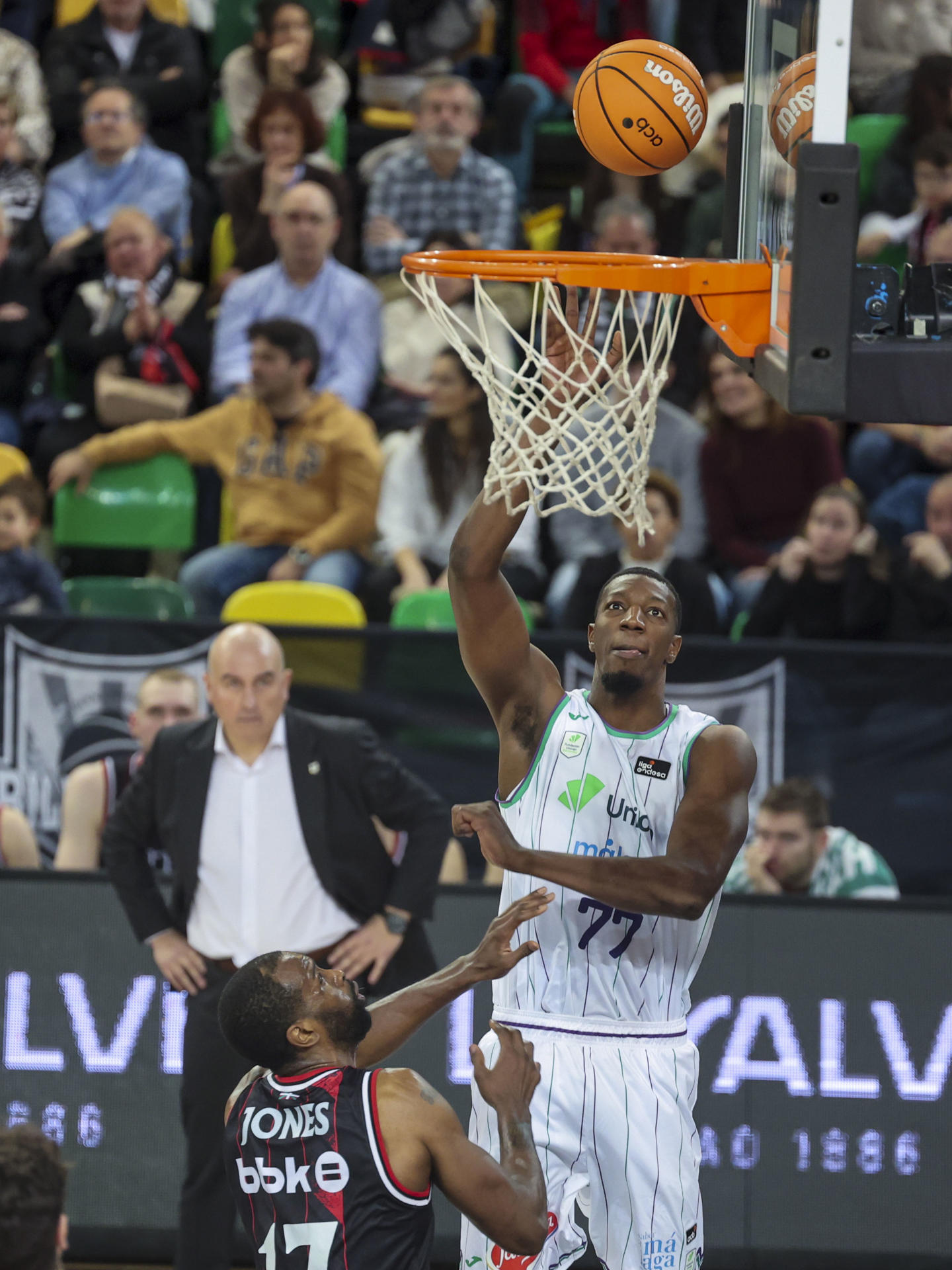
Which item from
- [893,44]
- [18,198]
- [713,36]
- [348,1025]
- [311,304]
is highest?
[713,36]

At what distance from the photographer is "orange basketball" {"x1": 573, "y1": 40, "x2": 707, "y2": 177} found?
4.69m

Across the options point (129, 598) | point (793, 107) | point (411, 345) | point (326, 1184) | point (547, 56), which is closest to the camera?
point (326, 1184)

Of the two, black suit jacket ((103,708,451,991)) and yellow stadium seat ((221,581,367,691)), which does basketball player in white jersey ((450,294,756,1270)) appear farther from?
yellow stadium seat ((221,581,367,691))

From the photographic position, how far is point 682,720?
4.78 meters

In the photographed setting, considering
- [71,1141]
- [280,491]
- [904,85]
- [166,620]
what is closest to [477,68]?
[904,85]

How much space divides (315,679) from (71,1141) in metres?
1.96

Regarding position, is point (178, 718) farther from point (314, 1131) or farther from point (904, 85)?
point (904, 85)

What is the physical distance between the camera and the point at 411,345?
983 centimetres

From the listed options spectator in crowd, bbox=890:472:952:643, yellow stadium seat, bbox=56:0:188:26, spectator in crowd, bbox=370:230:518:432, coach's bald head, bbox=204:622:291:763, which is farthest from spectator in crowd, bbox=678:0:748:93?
coach's bald head, bbox=204:622:291:763

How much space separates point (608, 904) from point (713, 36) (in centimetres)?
823

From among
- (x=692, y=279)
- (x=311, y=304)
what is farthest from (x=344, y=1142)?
(x=311, y=304)

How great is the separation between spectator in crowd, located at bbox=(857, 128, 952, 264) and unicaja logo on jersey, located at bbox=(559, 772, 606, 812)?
16.8ft

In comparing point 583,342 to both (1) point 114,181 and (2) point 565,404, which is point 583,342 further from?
(1) point 114,181

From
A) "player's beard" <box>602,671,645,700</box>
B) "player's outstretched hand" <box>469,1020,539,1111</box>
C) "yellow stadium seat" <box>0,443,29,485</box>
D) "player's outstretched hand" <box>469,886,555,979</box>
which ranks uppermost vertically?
"yellow stadium seat" <box>0,443,29,485</box>
